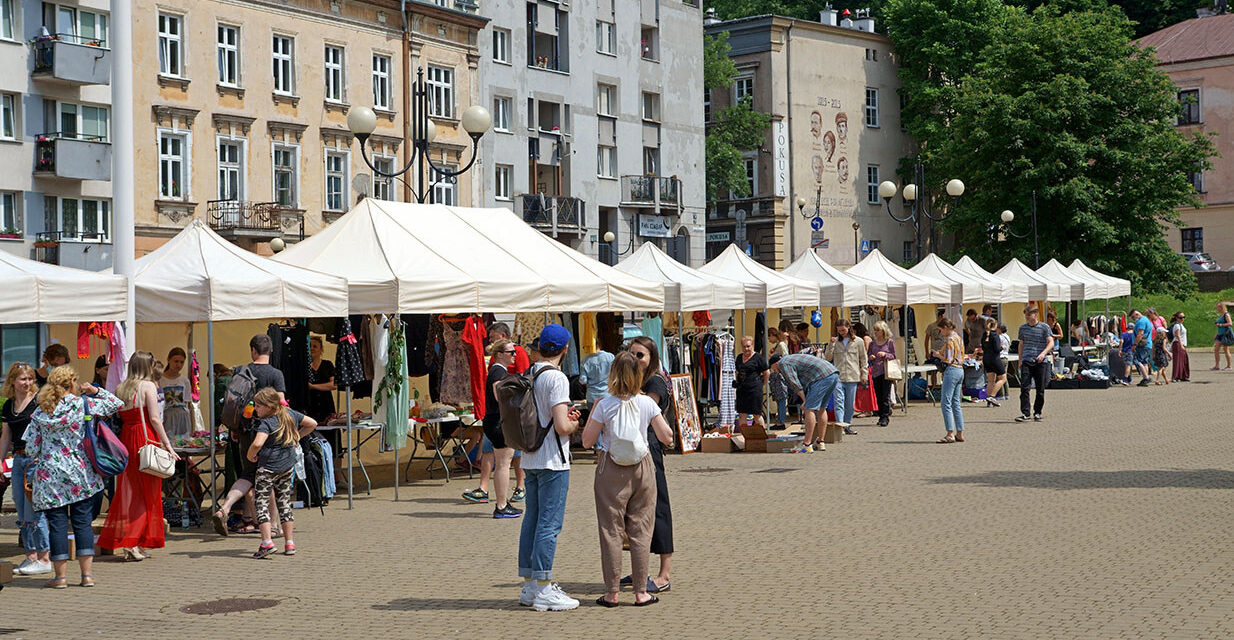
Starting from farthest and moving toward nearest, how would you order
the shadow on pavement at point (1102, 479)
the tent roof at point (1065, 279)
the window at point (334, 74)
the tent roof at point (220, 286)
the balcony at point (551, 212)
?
the balcony at point (551, 212) < the window at point (334, 74) < the tent roof at point (1065, 279) < the shadow on pavement at point (1102, 479) < the tent roof at point (220, 286)

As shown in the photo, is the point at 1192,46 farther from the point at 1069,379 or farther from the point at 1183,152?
the point at 1069,379

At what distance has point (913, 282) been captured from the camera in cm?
2969

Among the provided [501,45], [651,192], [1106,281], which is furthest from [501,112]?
[1106,281]

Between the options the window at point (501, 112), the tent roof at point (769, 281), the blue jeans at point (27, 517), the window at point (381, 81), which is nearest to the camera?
the blue jeans at point (27, 517)

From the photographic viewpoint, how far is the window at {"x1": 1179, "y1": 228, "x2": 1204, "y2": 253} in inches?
3093

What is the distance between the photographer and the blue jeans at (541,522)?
9859 millimetres

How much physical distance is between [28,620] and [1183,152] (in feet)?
173

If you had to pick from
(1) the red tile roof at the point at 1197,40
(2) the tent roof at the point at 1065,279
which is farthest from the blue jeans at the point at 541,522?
(1) the red tile roof at the point at 1197,40

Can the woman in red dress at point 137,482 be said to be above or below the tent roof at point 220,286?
below

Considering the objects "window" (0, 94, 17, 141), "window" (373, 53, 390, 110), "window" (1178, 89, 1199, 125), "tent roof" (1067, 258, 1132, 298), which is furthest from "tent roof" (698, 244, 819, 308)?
"window" (1178, 89, 1199, 125)

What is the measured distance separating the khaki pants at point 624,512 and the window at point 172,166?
108 ft

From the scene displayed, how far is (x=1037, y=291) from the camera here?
35.4 metres

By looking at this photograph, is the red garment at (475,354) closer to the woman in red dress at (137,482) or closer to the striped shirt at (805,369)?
the striped shirt at (805,369)

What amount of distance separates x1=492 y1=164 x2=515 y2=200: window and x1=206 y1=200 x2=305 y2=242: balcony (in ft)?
34.1
